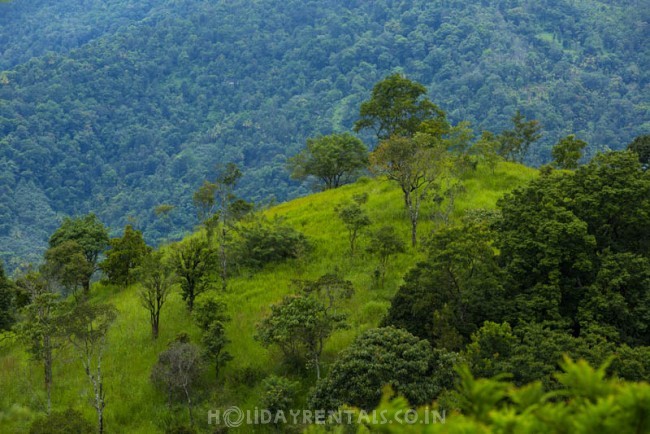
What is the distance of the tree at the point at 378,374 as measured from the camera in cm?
1530

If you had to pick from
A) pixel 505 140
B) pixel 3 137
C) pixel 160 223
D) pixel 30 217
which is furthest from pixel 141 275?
pixel 3 137

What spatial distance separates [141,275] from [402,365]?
12.5 m

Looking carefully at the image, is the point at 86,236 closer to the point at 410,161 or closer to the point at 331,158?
the point at 410,161

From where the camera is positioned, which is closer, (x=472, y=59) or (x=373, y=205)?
(x=373, y=205)

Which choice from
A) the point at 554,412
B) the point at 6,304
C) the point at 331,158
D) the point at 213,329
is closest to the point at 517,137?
the point at 331,158

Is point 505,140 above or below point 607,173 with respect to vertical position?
above

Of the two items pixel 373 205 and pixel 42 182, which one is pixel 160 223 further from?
pixel 373 205

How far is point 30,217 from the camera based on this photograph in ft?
443

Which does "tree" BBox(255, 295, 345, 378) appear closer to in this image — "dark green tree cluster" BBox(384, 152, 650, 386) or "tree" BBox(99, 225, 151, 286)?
"dark green tree cluster" BBox(384, 152, 650, 386)

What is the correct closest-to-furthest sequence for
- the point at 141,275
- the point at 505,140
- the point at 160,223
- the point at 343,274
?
1. the point at 141,275
2. the point at 343,274
3. the point at 505,140
4. the point at 160,223

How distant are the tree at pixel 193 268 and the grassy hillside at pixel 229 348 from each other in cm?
119

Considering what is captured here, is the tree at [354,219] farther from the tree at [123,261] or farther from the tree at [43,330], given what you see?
the tree at [43,330]

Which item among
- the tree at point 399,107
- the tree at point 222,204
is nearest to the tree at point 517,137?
the tree at point 399,107

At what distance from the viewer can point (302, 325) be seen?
18953mm
